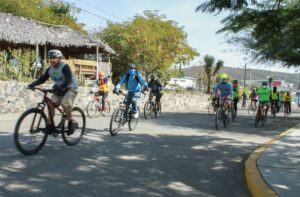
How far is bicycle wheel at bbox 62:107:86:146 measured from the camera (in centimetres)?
855

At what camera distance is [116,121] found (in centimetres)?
1099

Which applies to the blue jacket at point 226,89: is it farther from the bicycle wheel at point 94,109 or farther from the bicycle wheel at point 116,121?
the bicycle wheel at point 94,109

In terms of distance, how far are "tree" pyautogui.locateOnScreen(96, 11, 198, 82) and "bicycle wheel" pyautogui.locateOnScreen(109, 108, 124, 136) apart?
2525cm

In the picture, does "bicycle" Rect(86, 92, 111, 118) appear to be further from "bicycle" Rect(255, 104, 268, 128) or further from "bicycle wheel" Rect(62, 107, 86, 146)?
"bicycle wheel" Rect(62, 107, 86, 146)

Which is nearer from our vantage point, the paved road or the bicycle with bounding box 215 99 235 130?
the paved road

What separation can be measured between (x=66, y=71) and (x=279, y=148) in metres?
4.80

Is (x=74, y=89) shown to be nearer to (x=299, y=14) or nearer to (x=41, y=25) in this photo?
(x=299, y=14)

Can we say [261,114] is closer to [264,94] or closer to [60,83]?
[264,94]

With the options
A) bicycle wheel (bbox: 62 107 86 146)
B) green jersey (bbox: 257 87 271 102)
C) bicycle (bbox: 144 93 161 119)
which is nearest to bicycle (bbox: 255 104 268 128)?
green jersey (bbox: 257 87 271 102)

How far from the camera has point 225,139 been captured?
11.5 meters

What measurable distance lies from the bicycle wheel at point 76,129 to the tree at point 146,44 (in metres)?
27.2

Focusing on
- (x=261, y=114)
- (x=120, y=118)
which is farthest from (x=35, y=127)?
(x=261, y=114)

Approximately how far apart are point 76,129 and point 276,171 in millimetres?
3880

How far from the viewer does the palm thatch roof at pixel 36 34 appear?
1010 inches
